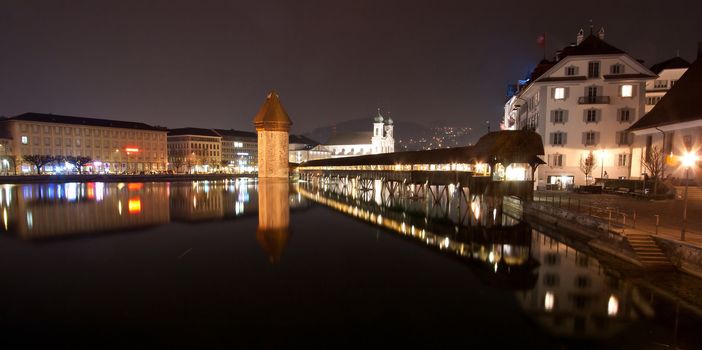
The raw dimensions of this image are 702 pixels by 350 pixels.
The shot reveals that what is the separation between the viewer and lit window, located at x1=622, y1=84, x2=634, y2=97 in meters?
26.6

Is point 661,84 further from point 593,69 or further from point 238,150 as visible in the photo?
point 238,150

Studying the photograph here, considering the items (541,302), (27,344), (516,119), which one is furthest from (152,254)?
(516,119)

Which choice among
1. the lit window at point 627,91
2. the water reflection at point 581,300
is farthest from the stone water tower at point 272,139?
the water reflection at point 581,300

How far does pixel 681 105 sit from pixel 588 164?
6408 millimetres

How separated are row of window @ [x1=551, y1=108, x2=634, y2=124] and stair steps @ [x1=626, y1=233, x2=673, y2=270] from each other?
61.3 feet

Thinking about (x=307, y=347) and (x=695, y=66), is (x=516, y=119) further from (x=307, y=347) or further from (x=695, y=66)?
(x=307, y=347)

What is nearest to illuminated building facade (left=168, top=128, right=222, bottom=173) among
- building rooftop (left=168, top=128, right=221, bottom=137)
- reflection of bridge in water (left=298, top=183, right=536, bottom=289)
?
building rooftop (left=168, top=128, right=221, bottom=137)

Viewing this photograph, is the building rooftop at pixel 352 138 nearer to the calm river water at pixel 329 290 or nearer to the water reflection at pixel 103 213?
the water reflection at pixel 103 213

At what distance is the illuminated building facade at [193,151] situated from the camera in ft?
288

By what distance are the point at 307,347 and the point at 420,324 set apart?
92.3 inches

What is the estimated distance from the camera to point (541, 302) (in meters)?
8.77

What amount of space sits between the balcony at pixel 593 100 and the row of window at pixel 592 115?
1.84ft

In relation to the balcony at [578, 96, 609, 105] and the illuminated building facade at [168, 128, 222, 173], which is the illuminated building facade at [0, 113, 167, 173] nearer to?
the illuminated building facade at [168, 128, 222, 173]

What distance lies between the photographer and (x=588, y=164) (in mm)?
25281
